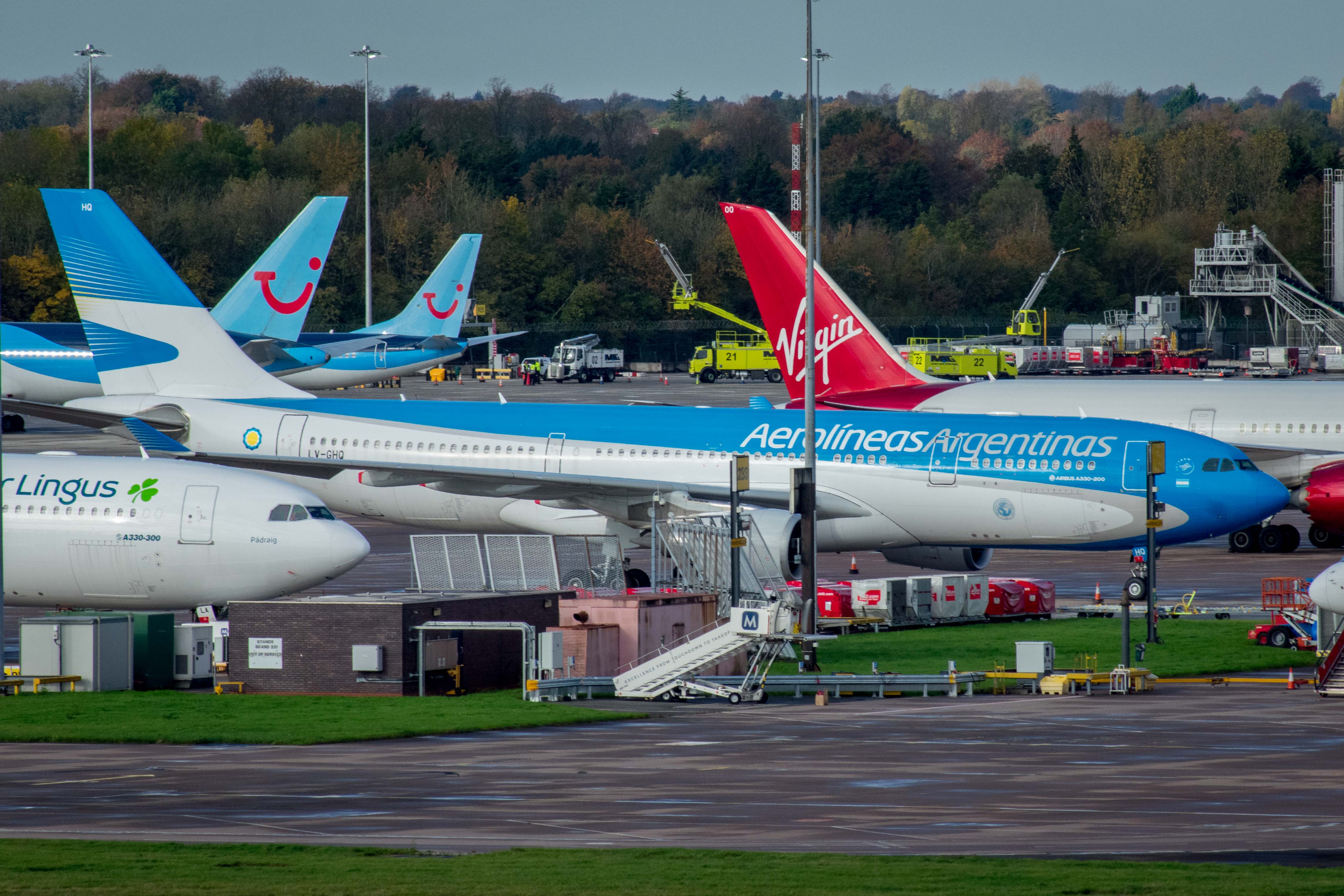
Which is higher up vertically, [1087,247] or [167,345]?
[1087,247]

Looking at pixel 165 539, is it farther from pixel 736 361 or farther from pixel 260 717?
pixel 736 361

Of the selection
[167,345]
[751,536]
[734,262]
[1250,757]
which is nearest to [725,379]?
[734,262]

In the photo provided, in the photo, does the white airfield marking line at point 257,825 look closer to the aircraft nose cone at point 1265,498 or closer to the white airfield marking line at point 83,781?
the white airfield marking line at point 83,781

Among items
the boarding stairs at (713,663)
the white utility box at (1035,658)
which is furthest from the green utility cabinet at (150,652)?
the white utility box at (1035,658)

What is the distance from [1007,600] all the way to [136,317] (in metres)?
21.6

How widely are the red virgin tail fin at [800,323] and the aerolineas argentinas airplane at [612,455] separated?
9.37 m

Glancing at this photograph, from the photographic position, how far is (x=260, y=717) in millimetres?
25594

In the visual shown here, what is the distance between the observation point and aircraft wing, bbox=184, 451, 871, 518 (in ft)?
121

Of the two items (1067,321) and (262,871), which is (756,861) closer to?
(262,871)

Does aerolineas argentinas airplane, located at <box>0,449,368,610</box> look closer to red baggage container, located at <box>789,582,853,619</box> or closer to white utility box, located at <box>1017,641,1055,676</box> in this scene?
red baggage container, located at <box>789,582,853,619</box>

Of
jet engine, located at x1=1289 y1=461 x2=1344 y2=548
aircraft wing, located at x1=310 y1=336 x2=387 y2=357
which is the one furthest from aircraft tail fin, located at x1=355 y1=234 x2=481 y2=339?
jet engine, located at x1=1289 y1=461 x2=1344 y2=548

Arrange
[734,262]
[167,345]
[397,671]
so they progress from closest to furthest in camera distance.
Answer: [397,671] < [167,345] < [734,262]

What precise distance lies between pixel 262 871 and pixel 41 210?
140 meters

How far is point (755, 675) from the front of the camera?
92.4ft
